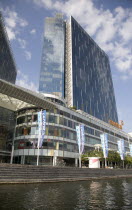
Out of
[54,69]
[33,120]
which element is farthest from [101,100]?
[33,120]

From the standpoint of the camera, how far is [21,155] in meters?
57.8

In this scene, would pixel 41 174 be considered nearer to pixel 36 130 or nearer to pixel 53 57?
pixel 36 130

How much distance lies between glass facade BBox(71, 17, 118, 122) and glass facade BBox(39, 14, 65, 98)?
35.8 feet

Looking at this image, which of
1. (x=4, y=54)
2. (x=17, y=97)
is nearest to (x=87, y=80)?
(x=4, y=54)

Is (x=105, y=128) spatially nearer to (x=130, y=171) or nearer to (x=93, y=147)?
(x=93, y=147)

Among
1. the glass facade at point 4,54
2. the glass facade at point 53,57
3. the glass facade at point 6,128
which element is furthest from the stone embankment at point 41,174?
the glass facade at point 53,57

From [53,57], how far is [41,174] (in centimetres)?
13560

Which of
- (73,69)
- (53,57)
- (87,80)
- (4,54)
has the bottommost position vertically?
(4,54)

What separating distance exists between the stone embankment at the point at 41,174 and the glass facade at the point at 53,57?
319 feet

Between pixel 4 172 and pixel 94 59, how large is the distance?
180 meters

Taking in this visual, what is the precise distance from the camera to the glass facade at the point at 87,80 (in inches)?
5910

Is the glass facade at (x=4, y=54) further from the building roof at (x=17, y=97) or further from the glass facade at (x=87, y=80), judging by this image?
the glass facade at (x=87, y=80)

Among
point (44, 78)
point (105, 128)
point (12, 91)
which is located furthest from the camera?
point (44, 78)

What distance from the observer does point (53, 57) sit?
515 feet
